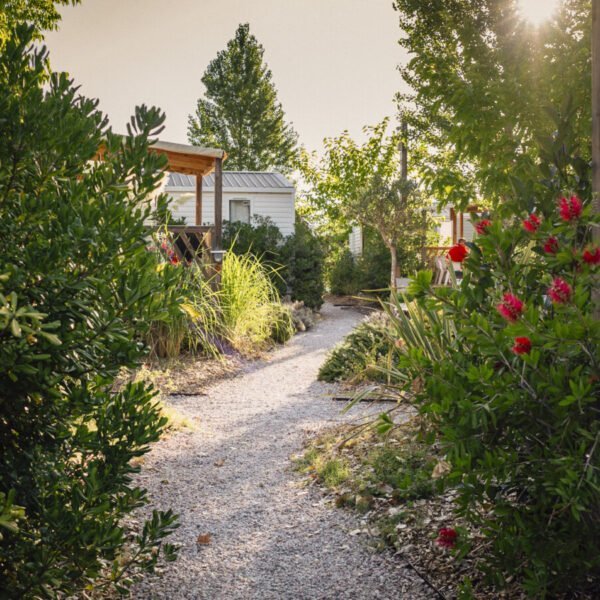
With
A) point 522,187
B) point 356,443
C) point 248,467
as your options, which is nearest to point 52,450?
point 522,187

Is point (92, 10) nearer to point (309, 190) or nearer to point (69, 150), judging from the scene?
point (69, 150)

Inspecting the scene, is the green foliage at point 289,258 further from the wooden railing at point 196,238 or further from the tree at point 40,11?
the tree at point 40,11

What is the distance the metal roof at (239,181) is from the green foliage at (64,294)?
18.8 metres

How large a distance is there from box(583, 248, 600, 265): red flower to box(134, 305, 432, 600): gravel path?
1.49m

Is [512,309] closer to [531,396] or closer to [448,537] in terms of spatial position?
[531,396]

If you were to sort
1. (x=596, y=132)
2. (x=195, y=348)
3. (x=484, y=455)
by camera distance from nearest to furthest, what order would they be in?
(x=484, y=455), (x=596, y=132), (x=195, y=348)

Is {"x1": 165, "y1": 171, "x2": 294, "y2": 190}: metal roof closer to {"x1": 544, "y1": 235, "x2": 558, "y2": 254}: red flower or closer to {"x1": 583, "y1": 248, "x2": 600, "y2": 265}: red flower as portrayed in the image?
{"x1": 544, "y1": 235, "x2": 558, "y2": 254}: red flower

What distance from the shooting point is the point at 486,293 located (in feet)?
6.94

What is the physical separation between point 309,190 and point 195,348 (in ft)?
54.3

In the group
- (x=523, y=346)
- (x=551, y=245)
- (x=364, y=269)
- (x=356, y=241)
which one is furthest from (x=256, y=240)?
(x=523, y=346)

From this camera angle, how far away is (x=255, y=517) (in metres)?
3.44

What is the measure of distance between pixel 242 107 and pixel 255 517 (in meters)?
30.1

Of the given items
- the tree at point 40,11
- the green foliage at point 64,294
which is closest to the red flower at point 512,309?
the green foliage at point 64,294

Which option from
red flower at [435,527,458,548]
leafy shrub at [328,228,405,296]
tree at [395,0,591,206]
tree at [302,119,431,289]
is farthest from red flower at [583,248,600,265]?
tree at [302,119,431,289]
